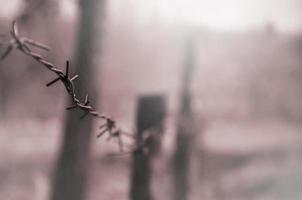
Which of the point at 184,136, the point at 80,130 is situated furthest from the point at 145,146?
the point at 80,130

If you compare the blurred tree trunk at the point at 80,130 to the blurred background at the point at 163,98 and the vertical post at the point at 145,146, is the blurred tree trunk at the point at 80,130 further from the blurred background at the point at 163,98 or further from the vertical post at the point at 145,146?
A: the vertical post at the point at 145,146

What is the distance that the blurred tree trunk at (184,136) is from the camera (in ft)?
5.59

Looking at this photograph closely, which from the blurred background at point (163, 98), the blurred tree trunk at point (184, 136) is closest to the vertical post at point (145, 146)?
the blurred background at point (163, 98)

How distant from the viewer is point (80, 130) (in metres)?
1.53

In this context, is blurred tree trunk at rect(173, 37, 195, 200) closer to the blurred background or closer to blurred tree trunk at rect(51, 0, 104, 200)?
the blurred background

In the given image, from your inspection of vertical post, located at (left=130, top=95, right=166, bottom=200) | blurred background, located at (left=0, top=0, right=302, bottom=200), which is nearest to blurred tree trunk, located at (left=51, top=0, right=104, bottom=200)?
blurred background, located at (left=0, top=0, right=302, bottom=200)

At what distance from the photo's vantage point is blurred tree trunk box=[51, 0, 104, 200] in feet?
5.01

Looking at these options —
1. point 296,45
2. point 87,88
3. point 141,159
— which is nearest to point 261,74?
point 296,45

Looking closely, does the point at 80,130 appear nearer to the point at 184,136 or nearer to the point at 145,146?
the point at 145,146

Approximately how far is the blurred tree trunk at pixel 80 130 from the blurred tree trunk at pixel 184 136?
0.42 metres

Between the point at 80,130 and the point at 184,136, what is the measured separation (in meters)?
0.49

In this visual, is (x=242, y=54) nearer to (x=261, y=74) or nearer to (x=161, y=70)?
(x=261, y=74)

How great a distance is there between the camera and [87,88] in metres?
1.55

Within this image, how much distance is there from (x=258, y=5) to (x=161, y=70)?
0.63 metres
